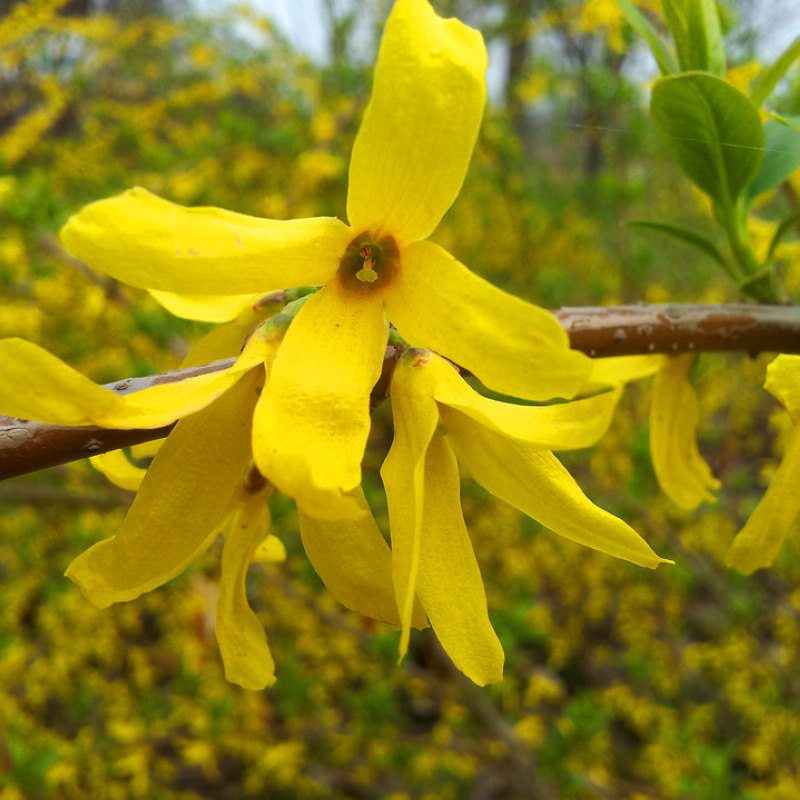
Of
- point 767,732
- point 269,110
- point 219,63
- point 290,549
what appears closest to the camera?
point 767,732

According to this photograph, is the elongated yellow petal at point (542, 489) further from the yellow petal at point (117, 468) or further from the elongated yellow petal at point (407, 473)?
the yellow petal at point (117, 468)

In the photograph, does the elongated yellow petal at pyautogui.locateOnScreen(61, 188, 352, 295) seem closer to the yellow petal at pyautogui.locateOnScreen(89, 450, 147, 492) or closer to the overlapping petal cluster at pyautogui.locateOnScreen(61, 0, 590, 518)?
the overlapping petal cluster at pyautogui.locateOnScreen(61, 0, 590, 518)

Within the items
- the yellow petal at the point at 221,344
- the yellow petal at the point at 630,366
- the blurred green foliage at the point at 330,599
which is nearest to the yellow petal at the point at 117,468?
the yellow petal at the point at 221,344

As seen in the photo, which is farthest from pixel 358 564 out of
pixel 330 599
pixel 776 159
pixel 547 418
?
pixel 330 599

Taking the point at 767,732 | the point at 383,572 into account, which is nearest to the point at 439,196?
the point at 383,572

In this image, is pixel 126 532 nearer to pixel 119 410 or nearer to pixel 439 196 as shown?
pixel 119 410

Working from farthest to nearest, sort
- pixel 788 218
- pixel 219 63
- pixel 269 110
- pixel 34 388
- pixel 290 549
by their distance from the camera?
pixel 269 110 < pixel 219 63 < pixel 290 549 < pixel 788 218 < pixel 34 388

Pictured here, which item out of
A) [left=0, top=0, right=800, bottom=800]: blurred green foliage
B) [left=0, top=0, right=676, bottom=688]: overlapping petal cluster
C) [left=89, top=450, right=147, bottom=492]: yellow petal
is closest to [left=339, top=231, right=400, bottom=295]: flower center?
[left=0, top=0, right=676, bottom=688]: overlapping petal cluster

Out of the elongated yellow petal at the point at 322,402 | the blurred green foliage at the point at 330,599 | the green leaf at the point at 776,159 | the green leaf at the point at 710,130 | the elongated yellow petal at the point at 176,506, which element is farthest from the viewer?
the blurred green foliage at the point at 330,599
